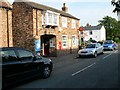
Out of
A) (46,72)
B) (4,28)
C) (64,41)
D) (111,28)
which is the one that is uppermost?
(111,28)

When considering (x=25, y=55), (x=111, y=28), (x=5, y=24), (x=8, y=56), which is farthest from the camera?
(x=111, y=28)

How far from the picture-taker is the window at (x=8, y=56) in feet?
34.9

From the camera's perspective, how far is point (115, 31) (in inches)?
4018

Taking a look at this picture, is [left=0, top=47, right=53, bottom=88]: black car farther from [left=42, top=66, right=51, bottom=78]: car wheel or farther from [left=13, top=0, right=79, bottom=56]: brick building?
[left=13, top=0, right=79, bottom=56]: brick building

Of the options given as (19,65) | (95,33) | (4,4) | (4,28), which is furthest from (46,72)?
(95,33)

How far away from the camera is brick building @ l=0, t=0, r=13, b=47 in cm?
2270

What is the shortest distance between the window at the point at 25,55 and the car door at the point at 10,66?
39 centimetres

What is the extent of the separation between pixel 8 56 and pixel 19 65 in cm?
64

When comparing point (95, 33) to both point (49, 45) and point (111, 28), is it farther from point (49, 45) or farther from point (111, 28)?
point (49, 45)

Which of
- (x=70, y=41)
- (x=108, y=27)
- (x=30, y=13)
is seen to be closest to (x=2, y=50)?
(x=30, y=13)

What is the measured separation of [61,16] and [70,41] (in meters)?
4.41

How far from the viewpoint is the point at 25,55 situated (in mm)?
11906

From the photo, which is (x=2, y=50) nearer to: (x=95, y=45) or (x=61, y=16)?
(x=95, y=45)

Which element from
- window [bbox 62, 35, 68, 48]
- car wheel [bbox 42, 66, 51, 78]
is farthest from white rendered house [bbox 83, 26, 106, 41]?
car wheel [bbox 42, 66, 51, 78]
